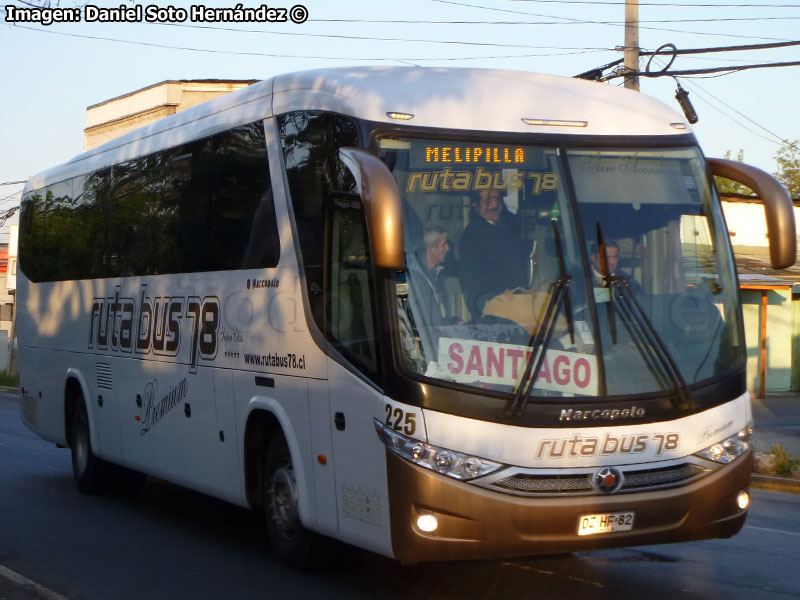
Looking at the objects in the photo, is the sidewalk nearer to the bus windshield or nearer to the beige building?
the bus windshield

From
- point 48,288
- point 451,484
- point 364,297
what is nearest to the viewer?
point 451,484

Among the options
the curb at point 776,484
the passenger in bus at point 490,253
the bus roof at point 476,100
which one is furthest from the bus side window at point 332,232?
the curb at point 776,484

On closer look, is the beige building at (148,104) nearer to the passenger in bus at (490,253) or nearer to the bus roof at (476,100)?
the bus roof at (476,100)

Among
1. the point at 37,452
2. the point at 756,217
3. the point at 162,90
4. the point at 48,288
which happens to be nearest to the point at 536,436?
the point at 48,288

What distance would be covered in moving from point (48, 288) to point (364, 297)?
26.2ft

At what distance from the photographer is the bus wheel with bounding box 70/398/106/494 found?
1297 centimetres

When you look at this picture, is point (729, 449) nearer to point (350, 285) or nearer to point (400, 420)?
point (400, 420)

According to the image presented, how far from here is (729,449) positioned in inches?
286

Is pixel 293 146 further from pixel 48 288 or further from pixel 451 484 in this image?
pixel 48 288

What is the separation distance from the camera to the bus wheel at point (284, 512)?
8430 millimetres

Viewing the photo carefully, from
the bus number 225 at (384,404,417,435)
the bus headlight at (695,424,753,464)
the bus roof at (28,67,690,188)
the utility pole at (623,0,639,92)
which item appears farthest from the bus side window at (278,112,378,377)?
the utility pole at (623,0,639,92)

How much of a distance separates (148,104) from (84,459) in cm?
3051

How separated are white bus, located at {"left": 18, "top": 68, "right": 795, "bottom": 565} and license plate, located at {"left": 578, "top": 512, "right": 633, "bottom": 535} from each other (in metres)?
0.01

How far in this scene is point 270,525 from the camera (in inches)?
348
